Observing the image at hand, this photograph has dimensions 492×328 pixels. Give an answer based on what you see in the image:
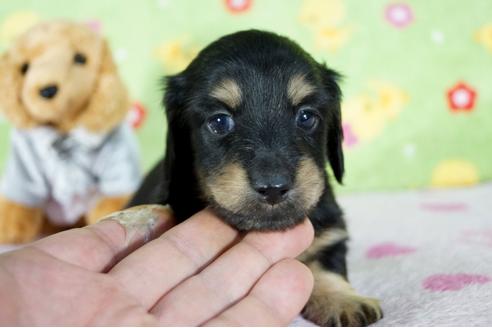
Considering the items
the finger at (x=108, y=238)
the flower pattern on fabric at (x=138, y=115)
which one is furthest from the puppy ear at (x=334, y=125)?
the flower pattern on fabric at (x=138, y=115)

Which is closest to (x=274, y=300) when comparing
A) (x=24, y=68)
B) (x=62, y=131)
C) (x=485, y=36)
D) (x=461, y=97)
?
(x=62, y=131)

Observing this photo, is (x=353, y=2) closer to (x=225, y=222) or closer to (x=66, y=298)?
(x=225, y=222)

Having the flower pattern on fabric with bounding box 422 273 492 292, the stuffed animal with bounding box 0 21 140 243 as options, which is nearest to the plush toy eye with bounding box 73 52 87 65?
the stuffed animal with bounding box 0 21 140 243

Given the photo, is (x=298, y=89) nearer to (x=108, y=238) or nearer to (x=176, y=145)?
(x=176, y=145)

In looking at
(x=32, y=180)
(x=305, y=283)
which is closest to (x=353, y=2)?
(x=32, y=180)

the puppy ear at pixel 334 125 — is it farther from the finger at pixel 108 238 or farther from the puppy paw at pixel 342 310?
the finger at pixel 108 238
